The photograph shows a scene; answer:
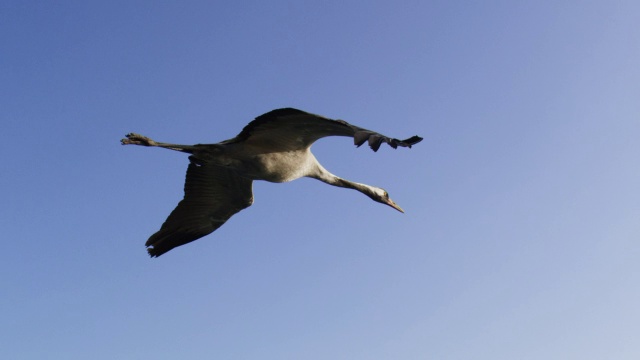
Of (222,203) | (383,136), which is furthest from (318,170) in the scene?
(383,136)

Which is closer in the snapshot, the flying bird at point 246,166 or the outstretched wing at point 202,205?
the flying bird at point 246,166

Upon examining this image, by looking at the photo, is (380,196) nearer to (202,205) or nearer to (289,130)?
(202,205)

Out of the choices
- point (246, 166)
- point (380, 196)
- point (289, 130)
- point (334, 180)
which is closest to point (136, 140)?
point (246, 166)

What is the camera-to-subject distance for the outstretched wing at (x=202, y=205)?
11406 millimetres

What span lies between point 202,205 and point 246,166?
193 centimetres

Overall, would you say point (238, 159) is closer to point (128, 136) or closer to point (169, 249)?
point (128, 136)

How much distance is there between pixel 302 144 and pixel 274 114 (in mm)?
1252

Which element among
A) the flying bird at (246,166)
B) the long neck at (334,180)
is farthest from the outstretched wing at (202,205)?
the long neck at (334,180)

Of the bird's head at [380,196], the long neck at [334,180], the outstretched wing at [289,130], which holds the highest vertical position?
the bird's head at [380,196]

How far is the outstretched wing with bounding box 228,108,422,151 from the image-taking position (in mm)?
8531

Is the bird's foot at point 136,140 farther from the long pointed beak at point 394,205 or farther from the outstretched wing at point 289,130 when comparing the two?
the long pointed beak at point 394,205

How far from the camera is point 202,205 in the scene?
11.7 metres

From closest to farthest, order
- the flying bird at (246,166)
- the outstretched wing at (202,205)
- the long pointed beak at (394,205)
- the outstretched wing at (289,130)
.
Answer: the outstretched wing at (289,130)
the flying bird at (246,166)
the outstretched wing at (202,205)
the long pointed beak at (394,205)

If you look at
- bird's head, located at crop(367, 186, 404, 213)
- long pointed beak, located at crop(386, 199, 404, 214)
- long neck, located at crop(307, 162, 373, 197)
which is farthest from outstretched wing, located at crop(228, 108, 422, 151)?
long pointed beak, located at crop(386, 199, 404, 214)
